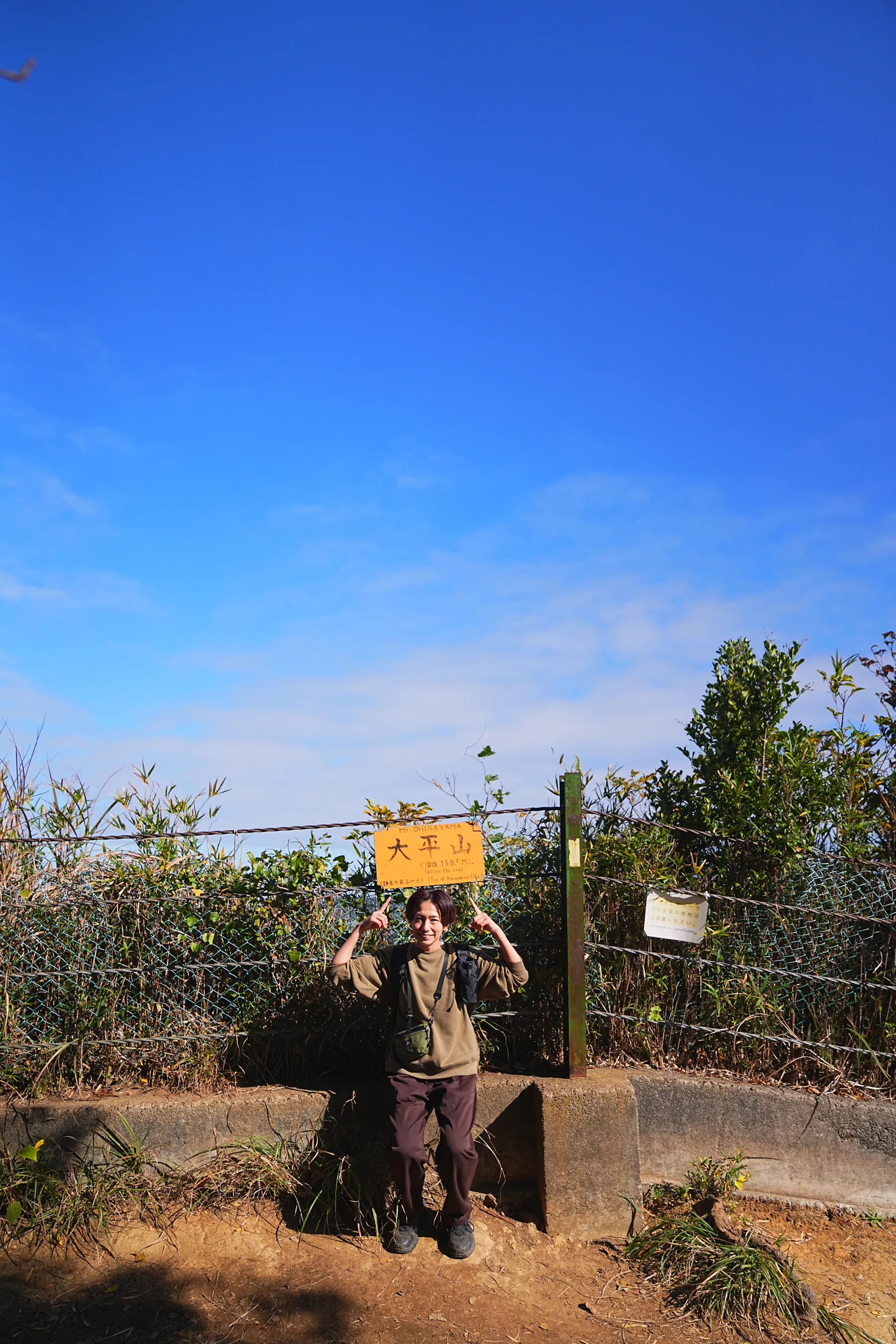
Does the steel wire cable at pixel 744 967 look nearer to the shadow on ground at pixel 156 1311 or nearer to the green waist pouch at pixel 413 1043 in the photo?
the green waist pouch at pixel 413 1043

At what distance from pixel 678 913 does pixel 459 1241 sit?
179 cm

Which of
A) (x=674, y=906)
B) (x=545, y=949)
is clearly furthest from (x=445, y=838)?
(x=674, y=906)

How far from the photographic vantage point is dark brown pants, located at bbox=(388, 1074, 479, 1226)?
158 inches

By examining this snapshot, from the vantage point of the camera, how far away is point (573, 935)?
14.8ft

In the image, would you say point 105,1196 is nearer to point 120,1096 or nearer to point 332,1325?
point 120,1096

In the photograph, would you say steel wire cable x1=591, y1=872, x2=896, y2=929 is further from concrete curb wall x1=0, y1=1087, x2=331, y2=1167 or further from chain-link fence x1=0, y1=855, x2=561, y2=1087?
concrete curb wall x1=0, y1=1087, x2=331, y2=1167

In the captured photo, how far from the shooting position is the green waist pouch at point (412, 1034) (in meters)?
A: 4.07

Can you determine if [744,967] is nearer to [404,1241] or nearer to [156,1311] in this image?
[404,1241]

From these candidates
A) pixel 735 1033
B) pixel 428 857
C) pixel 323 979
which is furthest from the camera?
pixel 735 1033

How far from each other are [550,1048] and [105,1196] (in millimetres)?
2151

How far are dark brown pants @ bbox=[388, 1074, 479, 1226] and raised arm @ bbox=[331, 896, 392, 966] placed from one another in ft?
1.76

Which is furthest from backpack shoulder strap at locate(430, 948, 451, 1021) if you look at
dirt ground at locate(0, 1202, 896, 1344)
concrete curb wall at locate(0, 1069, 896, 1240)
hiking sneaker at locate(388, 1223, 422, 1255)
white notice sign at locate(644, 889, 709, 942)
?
white notice sign at locate(644, 889, 709, 942)

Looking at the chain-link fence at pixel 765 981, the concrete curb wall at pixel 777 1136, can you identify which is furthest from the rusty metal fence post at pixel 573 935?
the concrete curb wall at pixel 777 1136

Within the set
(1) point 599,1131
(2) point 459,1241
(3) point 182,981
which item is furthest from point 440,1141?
(3) point 182,981
